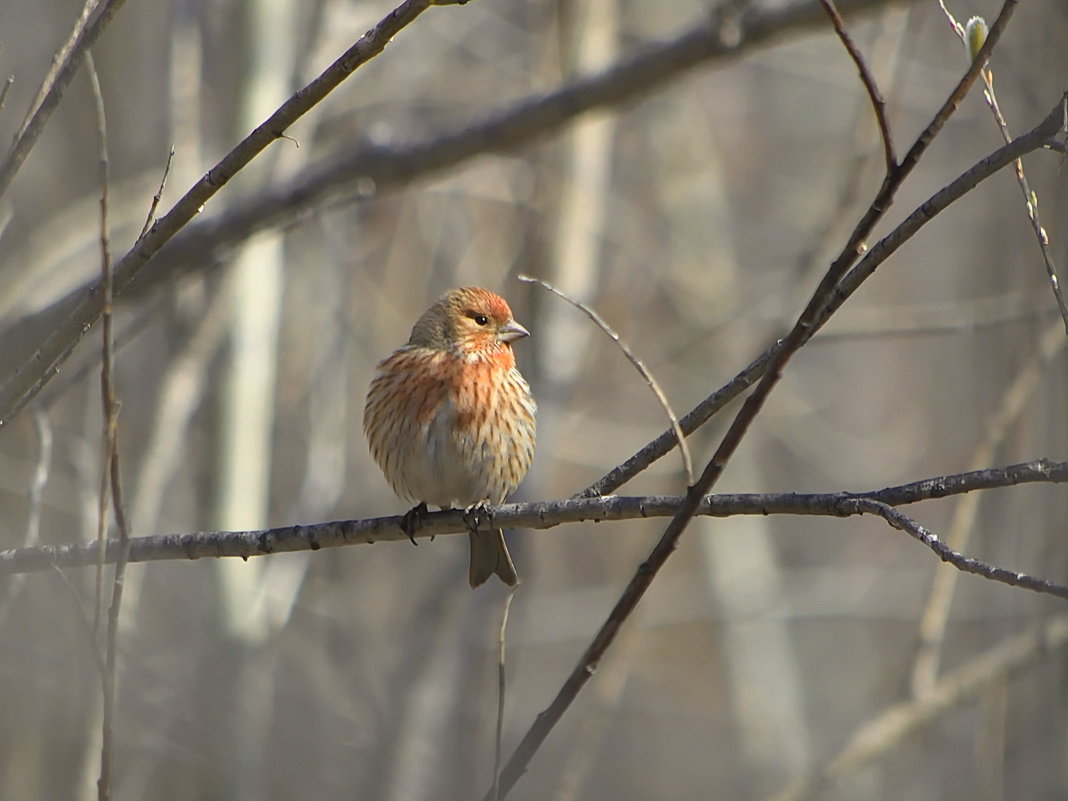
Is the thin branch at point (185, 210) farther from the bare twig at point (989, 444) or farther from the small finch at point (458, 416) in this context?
the bare twig at point (989, 444)

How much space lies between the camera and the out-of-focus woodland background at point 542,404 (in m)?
6.63

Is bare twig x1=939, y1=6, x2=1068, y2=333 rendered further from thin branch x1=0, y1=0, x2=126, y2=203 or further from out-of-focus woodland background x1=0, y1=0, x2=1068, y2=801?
out-of-focus woodland background x1=0, y1=0, x2=1068, y2=801

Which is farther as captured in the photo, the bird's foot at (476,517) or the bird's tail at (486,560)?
the bird's tail at (486,560)

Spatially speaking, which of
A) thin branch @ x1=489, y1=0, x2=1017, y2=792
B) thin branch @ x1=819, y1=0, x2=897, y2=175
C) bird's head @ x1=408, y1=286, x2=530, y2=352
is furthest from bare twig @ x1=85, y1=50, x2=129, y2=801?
bird's head @ x1=408, y1=286, x2=530, y2=352

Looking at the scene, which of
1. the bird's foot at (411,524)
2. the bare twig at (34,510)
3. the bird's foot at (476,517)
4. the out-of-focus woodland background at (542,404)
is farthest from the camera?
the out-of-focus woodland background at (542,404)

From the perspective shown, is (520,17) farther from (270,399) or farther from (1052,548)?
(1052,548)

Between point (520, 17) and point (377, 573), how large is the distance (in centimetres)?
529

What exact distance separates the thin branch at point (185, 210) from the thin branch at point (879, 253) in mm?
1192

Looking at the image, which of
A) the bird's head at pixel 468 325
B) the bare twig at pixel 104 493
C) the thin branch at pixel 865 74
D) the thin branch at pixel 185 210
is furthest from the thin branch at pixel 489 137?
the thin branch at pixel 865 74

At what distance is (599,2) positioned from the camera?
9.37 m

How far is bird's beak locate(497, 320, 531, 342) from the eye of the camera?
5.82m

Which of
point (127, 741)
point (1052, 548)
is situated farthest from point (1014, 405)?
point (127, 741)

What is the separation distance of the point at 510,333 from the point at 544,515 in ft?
7.88

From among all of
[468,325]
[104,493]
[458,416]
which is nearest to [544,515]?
[104,493]
